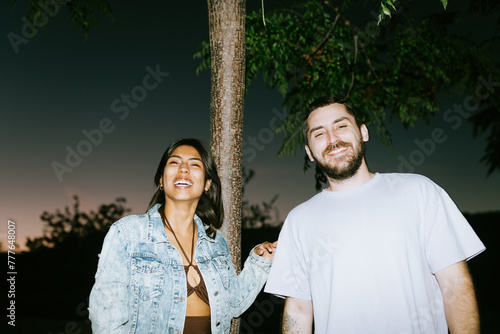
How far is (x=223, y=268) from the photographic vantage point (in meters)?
2.74

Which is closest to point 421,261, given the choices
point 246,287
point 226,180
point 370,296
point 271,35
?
point 370,296

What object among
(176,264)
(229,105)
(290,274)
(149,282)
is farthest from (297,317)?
(229,105)

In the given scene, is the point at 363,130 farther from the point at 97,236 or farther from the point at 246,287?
the point at 97,236

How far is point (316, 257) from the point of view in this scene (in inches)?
92.5

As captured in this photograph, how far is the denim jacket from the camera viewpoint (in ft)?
7.20

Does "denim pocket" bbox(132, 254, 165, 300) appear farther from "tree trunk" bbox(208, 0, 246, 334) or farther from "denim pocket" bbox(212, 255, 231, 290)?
"tree trunk" bbox(208, 0, 246, 334)

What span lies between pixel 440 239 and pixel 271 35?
3.33 m

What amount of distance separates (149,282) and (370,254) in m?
1.50

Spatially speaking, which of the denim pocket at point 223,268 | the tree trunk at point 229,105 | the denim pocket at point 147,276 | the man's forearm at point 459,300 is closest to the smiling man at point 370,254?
the man's forearm at point 459,300

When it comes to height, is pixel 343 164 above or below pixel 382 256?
above

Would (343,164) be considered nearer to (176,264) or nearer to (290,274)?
(290,274)

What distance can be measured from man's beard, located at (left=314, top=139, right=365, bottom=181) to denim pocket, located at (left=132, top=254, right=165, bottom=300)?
1.39m

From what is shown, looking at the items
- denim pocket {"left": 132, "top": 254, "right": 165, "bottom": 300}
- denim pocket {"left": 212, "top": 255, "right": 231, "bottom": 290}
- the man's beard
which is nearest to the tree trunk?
denim pocket {"left": 212, "top": 255, "right": 231, "bottom": 290}

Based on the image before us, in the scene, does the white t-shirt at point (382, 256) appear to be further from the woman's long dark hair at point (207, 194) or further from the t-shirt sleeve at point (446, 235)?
the woman's long dark hair at point (207, 194)
